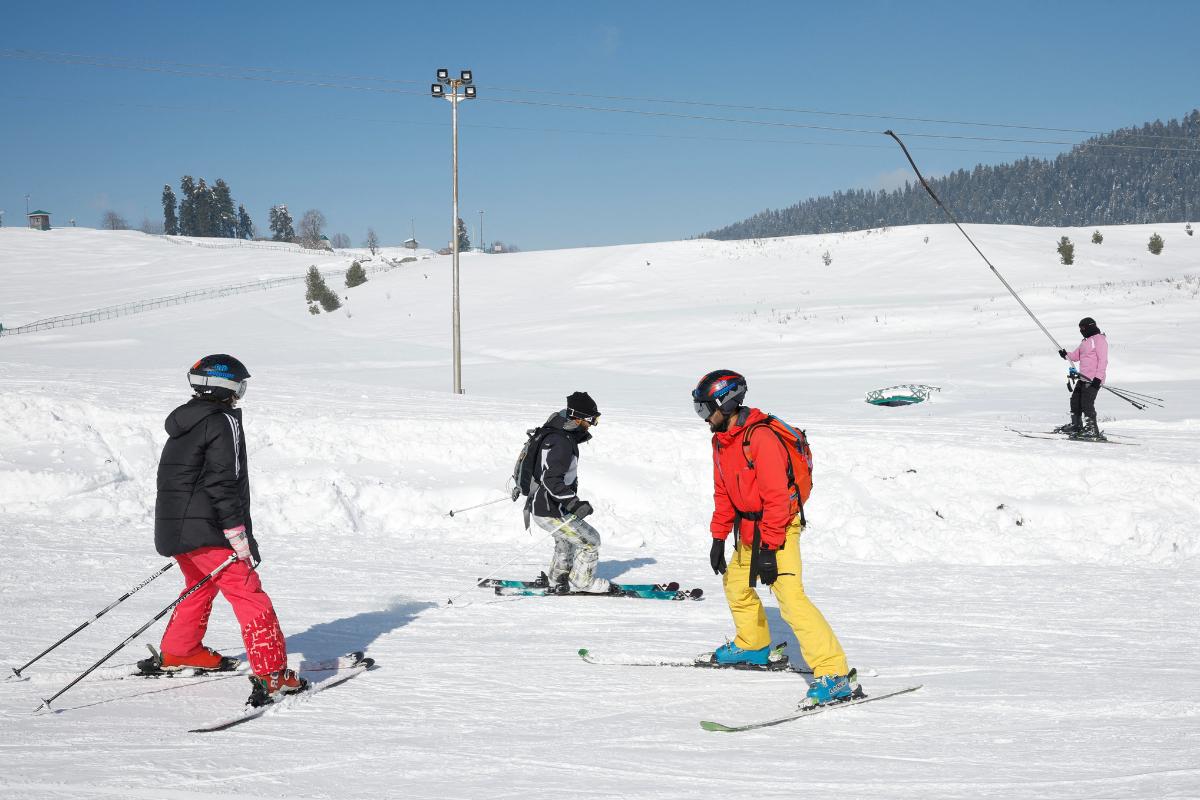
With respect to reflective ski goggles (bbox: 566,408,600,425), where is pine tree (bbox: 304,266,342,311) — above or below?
above

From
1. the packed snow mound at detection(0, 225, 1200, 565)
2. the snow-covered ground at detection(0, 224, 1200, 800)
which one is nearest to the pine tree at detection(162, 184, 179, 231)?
the packed snow mound at detection(0, 225, 1200, 565)

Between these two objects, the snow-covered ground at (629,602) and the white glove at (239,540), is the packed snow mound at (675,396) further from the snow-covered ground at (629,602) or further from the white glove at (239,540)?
the white glove at (239,540)

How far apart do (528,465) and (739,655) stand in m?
3.08

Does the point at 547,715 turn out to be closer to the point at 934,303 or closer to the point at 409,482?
the point at 409,482

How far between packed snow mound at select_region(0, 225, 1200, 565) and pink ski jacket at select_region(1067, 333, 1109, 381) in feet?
4.38

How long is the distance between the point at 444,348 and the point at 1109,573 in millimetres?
29643

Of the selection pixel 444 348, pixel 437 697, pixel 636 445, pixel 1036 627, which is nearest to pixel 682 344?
pixel 444 348

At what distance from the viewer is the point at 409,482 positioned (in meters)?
12.1

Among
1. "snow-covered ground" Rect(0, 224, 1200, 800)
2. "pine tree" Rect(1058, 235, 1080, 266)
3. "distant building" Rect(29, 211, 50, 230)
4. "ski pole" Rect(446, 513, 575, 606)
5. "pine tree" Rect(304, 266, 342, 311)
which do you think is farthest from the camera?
"distant building" Rect(29, 211, 50, 230)

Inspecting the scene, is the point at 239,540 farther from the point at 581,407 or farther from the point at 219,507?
the point at 581,407

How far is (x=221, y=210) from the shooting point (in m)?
151

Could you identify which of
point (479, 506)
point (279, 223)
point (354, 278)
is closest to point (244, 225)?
point (279, 223)

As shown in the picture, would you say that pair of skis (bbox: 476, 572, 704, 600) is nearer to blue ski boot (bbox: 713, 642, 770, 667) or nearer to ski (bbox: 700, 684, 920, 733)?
blue ski boot (bbox: 713, 642, 770, 667)

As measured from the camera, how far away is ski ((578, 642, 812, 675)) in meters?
5.86
